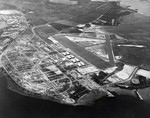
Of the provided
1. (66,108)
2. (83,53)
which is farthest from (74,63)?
(66,108)

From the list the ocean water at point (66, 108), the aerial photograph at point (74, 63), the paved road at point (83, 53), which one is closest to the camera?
the ocean water at point (66, 108)

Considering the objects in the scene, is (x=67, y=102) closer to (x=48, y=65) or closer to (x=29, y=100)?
(x=29, y=100)

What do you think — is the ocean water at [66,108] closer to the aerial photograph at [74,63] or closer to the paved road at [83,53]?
the aerial photograph at [74,63]

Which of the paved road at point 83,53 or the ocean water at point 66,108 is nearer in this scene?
the ocean water at point 66,108

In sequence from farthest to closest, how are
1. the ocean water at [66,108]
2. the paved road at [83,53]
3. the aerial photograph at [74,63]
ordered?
the paved road at [83,53] → the aerial photograph at [74,63] → the ocean water at [66,108]

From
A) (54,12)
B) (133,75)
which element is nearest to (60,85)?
(133,75)

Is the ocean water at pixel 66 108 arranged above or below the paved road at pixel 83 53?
below

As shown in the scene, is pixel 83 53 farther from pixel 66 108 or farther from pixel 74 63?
pixel 66 108

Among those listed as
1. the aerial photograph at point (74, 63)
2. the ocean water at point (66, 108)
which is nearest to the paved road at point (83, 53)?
the aerial photograph at point (74, 63)
